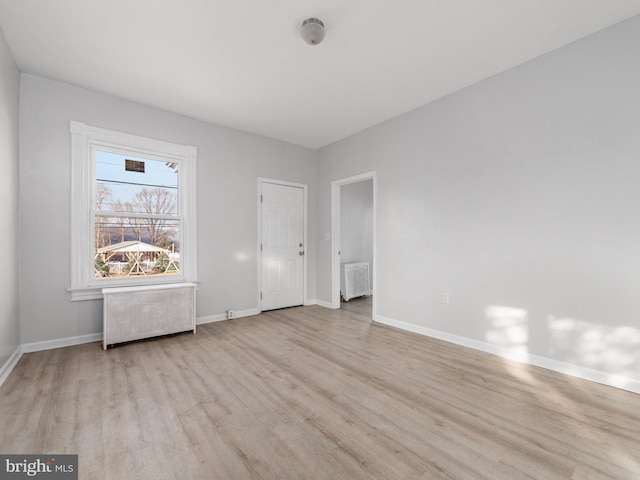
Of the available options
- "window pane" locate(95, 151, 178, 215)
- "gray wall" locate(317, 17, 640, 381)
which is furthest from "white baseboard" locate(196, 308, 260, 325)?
"gray wall" locate(317, 17, 640, 381)

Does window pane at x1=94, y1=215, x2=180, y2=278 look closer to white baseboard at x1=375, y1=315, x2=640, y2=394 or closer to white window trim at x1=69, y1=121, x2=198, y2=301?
white window trim at x1=69, y1=121, x2=198, y2=301

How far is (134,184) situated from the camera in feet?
12.0

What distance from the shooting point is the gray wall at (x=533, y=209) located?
231 cm

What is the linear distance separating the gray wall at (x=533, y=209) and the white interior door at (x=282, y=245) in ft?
5.89

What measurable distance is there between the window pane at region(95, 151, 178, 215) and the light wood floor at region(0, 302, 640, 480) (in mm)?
1688

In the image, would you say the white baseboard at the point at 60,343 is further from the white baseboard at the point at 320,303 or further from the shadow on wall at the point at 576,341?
the shadow on wall at the point at 576,341

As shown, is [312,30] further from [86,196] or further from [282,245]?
[282,245]

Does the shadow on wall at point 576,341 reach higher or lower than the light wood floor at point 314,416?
higher

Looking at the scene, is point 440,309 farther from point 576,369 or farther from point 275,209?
point 275,209

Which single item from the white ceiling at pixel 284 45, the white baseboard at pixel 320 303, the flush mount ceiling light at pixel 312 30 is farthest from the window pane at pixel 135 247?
the flush mount ceiling light at pixel 312 30

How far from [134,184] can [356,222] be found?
3.80 metres

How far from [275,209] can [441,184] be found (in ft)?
8.51

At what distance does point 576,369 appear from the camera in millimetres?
2490

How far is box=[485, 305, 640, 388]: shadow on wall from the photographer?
2.27 meters
